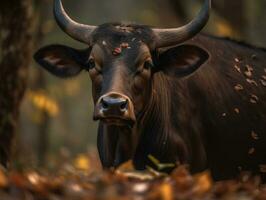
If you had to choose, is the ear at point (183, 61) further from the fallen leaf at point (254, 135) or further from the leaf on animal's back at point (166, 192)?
the leaf on animal's back at point (166, 192)

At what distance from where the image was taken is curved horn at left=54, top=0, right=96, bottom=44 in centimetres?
970

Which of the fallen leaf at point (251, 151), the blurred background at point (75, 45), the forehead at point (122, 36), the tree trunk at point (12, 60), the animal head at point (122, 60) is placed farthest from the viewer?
the blurred background at point (75, 45)

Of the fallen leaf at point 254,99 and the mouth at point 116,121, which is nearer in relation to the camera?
the mouth at point 116,121

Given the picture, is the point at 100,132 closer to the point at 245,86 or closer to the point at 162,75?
the point at 162,75

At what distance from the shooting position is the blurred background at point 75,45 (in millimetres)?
17609

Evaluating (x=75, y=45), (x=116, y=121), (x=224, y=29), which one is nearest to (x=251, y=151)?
(x=116, y=121)

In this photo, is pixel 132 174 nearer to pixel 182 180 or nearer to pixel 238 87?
pixel 182 180

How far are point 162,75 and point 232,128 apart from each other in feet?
3.16

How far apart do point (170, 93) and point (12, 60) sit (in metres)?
2.07

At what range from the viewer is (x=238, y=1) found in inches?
706

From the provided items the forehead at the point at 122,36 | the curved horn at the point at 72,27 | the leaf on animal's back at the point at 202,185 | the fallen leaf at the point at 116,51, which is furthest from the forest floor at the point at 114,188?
the curved horn at the point at 72,27

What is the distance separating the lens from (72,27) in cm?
989

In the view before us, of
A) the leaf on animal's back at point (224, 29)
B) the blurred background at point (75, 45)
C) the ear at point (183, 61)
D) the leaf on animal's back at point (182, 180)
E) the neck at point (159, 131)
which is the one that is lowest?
the blurred background at point (75, 45)

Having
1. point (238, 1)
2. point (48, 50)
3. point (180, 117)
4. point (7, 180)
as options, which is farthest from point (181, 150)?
point (238, 1)
